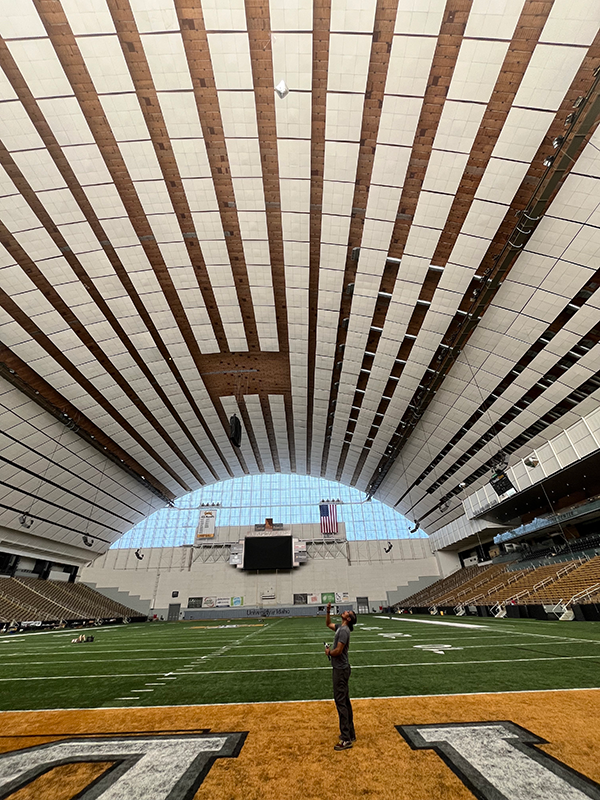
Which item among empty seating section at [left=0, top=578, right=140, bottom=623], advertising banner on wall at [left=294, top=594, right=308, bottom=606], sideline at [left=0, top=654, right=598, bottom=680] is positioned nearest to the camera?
sideline at [left=0, top=654, right=598, bottom=680]

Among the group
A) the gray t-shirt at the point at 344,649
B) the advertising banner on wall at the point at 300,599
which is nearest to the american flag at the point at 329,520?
the advertising banner on wall at the point at 300,599

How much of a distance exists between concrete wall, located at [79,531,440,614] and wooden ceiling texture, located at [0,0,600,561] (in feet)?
63.1

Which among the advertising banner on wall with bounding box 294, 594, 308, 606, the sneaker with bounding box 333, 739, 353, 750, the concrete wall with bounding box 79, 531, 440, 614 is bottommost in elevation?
the sneaker with bounding box 333, 739, 353, 750

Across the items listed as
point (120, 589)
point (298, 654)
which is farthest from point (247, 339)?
point (120, 589)

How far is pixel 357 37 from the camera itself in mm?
9625

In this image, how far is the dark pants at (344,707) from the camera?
3323mm

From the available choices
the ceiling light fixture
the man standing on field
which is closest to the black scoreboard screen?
the ceiling light fixture

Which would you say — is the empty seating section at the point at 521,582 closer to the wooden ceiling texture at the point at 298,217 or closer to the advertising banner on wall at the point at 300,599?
the wooden ceiling texture at the point at 298,217

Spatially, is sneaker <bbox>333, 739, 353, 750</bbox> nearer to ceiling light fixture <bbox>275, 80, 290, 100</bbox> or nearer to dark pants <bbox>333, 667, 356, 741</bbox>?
dark pants <bbox>333, 667, 356, 741</bbox>

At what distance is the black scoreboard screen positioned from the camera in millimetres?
40438

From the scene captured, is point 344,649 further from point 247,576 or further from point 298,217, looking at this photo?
point 247,576

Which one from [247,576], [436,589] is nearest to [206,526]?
[247,576]

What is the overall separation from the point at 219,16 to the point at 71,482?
31164 millimetres

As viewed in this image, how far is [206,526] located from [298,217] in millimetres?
38405
